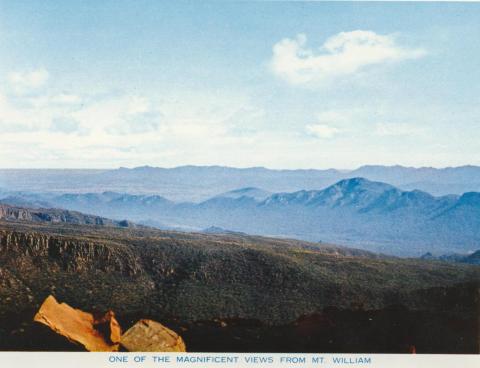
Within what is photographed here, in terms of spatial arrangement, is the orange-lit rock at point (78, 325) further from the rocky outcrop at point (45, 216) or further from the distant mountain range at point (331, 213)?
the distant mountain range at point (331, 213)

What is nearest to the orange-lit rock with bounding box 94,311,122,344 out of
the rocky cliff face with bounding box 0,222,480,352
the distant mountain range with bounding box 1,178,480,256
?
the rocky cliff face with bounding box 0,222,480,352

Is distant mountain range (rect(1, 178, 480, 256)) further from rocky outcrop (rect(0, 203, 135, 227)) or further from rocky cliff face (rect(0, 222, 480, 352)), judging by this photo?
rocky cliff face (rect(0, 222, 480, 352))

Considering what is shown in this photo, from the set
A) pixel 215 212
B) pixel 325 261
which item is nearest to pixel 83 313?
pixel 325 261

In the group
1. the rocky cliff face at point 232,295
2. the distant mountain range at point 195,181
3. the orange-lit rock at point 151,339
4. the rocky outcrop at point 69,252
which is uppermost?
the distant mountain range at point 195,181

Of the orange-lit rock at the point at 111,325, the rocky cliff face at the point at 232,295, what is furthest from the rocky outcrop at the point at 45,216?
the orange-lit rock at the point at 111,325

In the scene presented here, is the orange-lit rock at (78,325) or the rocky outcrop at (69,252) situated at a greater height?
the rocky outcrop at (69,252)

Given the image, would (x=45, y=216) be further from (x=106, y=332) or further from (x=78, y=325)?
(x=106, y=332)
